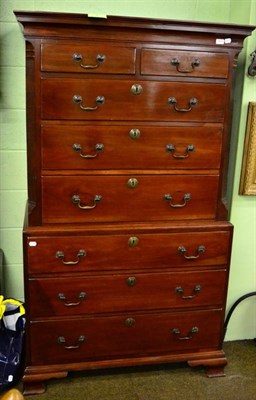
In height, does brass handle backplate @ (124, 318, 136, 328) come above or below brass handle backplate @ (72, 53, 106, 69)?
below

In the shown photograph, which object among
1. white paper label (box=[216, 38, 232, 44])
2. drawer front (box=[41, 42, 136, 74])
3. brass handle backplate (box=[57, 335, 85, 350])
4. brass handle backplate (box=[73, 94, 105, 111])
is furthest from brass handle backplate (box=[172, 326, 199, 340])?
white paper label (box=[216, 38, 232, 44])

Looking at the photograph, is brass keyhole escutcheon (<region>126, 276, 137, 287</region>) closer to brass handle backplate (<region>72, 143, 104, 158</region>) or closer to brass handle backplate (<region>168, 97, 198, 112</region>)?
brass handle backplate (<region>72, 143, 104, 158</region>)

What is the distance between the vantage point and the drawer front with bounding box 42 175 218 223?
Result: 69.5 inches

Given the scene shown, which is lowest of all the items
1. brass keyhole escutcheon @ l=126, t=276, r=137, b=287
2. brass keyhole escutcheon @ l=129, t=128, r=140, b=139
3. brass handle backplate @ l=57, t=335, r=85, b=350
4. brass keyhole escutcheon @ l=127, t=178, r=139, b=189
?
brass handle backplate @ l=57, t=335, r=85, b=350

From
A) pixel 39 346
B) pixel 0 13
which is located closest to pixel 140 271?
pixel 39 346

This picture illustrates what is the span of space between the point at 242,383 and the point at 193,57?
161cm

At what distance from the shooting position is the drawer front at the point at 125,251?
1784 millimetres

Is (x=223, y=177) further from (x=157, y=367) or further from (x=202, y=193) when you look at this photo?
(x=157, y=367)

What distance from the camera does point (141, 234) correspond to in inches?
72.5

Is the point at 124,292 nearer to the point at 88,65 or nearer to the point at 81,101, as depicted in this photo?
the point at 81,101

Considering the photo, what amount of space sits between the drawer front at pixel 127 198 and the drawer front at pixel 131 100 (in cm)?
27

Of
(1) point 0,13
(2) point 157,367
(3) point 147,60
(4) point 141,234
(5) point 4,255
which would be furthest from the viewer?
(5) point 4,255

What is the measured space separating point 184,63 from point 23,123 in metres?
0.92

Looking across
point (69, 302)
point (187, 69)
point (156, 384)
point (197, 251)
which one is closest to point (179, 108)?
point (187, 69)
